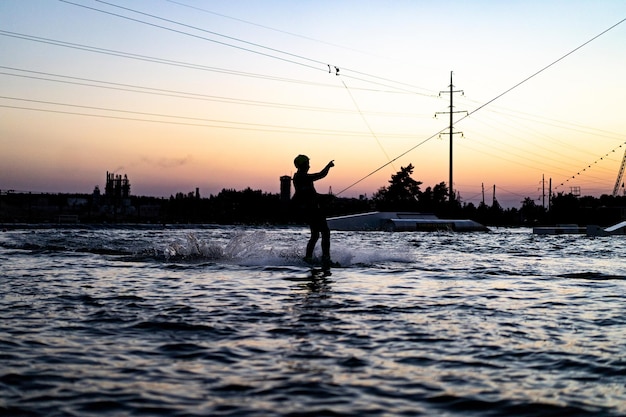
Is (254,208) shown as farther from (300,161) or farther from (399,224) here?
(300,161)

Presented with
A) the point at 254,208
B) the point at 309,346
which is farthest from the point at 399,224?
the point at 309,346

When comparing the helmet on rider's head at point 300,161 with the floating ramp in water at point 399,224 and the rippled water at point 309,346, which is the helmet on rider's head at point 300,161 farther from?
the floating ramp in water at point 399,224

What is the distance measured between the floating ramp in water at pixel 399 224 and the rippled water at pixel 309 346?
40448 millimetres

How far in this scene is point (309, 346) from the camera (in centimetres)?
519

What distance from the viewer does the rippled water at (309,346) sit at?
3754 millimetres

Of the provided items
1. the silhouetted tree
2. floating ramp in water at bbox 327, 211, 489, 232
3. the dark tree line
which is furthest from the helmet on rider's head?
the silhouetted tree

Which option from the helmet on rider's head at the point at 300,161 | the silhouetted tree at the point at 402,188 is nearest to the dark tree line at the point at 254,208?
the silhouetted tree at the point at 402,188

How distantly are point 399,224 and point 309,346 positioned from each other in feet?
151

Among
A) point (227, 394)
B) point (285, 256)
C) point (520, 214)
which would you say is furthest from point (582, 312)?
point (520, 214)

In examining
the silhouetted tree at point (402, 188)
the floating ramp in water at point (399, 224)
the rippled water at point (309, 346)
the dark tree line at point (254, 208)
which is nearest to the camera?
the rippled water at point (309, 346)

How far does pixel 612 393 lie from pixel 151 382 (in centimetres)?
286

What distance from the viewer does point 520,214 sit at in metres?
103

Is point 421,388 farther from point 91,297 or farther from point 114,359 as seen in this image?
point 91,297

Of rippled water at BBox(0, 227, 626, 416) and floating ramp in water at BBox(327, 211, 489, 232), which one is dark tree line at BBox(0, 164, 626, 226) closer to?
floating ramp in water at BBox(327, 211, 489, 232)
